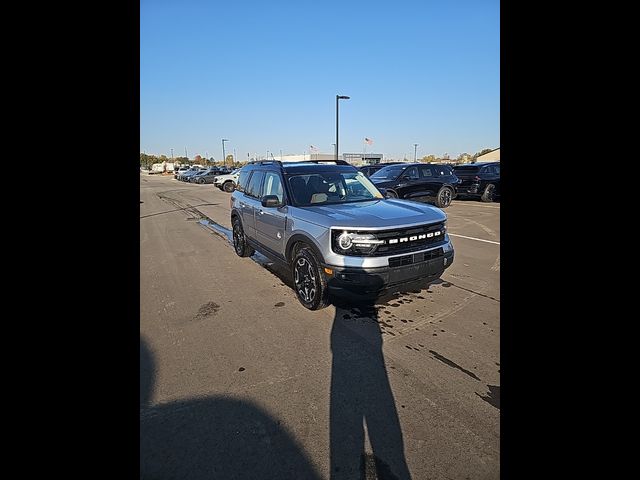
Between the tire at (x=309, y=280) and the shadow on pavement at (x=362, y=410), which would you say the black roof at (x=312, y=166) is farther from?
the shadow on pavement at (x=362, y=410)

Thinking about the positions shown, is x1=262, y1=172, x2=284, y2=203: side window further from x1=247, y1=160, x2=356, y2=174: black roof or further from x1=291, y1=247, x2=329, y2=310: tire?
x1=291, y1=247, x2=329, y2=310: tire

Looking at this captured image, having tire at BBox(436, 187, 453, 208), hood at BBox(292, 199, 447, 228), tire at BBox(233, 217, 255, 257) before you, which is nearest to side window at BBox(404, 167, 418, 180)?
tire at BBox(436, 187, 453, 208)

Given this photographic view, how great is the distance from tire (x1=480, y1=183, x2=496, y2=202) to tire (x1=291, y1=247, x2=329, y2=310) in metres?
14.2

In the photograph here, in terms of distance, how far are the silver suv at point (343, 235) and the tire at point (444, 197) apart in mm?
9297

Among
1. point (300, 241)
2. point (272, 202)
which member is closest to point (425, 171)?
point (272, 202)

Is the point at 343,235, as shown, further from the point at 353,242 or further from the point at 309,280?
the point at 309,280

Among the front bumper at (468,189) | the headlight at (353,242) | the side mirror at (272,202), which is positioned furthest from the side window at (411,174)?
the headlight at (353,242)
